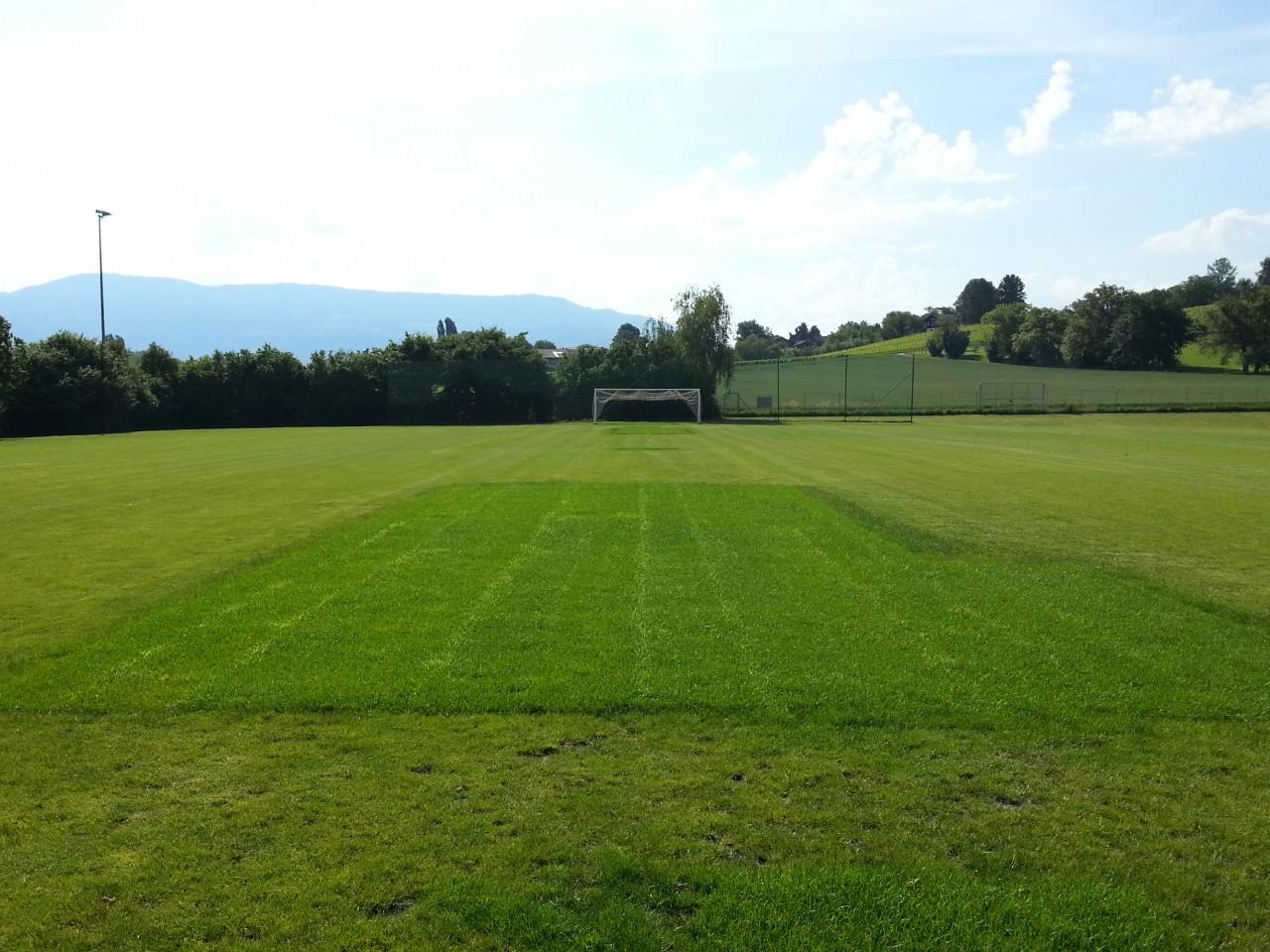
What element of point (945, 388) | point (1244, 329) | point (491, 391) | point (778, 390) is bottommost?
point (491, 391)

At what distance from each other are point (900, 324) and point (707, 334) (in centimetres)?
12744

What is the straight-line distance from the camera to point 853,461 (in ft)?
85.4

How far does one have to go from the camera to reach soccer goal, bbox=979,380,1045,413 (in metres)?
69.0

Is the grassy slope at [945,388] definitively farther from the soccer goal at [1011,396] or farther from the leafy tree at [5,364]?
the leafy tree at [5,364]

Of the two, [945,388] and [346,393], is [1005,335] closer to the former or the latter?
[945,388]

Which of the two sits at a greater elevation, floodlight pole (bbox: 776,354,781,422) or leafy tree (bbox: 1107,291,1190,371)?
leafy tree (bbox: 1107,291,1190,371)

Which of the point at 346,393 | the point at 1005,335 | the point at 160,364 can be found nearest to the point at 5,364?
the point at 160,364

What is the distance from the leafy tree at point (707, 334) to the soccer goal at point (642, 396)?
16.1 ft

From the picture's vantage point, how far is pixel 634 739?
538 cm

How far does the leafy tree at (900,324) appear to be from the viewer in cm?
18612

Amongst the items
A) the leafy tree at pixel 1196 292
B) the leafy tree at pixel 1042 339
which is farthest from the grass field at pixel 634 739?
the leafy tree at pixel 1196 292

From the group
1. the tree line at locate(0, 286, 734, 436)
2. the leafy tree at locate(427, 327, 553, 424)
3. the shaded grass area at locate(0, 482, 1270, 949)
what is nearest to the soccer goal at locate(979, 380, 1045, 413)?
the tree line at locate(0, 286, 734, 436)

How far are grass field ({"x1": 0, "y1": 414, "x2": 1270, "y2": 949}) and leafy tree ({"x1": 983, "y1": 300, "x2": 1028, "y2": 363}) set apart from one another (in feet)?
348

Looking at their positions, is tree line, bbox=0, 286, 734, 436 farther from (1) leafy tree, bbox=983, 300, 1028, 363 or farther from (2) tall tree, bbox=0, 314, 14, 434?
(1) leafy tree, bbox=983, 300, 1028, 363
